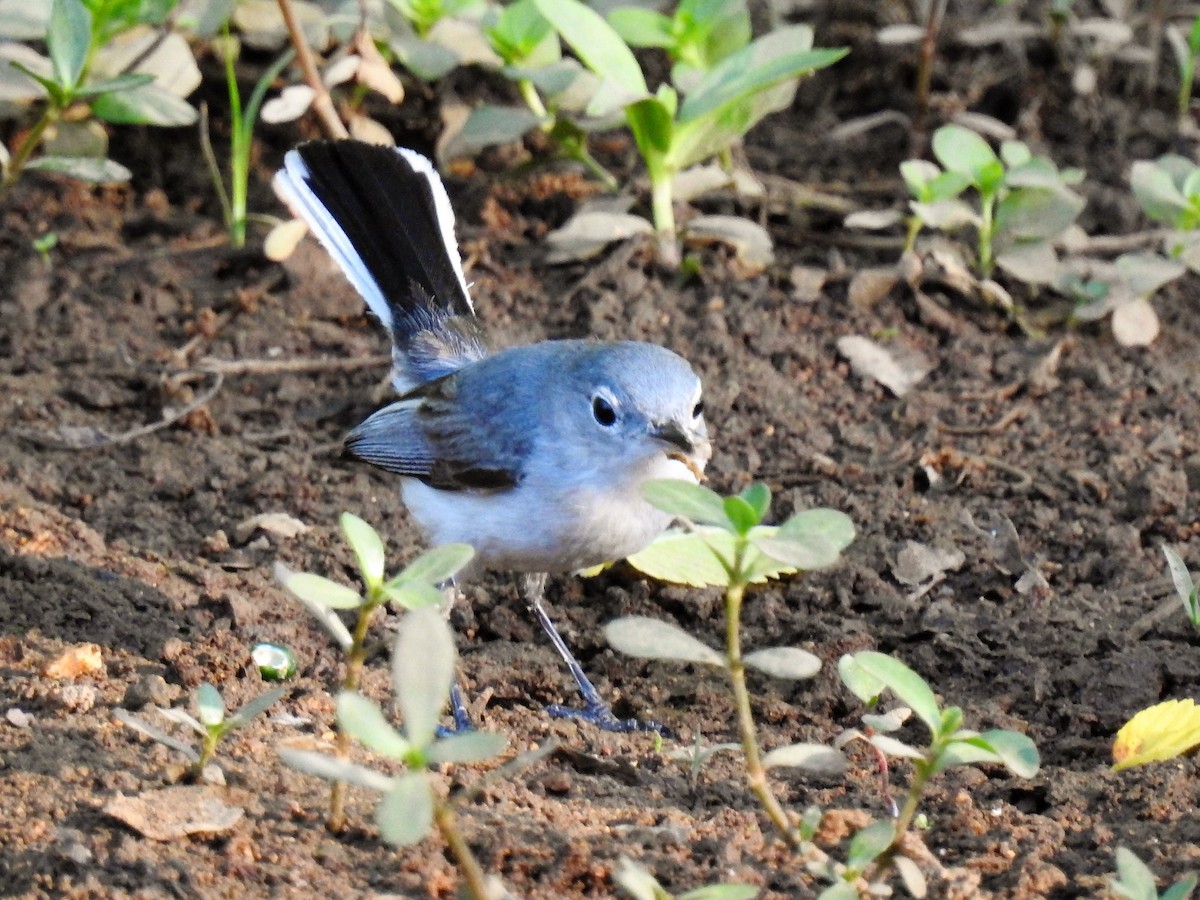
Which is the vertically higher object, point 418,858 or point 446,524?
point 418,858

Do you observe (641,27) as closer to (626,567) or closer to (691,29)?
Result: (691,29)

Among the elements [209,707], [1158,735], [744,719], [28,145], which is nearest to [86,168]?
[28,145]

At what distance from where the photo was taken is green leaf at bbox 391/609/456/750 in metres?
2.53

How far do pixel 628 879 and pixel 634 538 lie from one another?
1.92m

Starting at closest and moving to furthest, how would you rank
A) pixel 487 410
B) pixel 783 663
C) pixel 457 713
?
pixel 783 663 < pixel 457 713 < pixel 487 410

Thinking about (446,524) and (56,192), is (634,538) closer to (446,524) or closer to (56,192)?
(446,524)

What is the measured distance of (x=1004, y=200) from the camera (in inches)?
257

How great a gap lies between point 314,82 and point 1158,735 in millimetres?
4219

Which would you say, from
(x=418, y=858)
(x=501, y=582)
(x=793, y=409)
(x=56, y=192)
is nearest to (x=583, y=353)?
(x=501, y=582)

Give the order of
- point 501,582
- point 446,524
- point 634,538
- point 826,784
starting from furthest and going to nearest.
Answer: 1. point 501,582
2. point 446,524
3. point 634,538
4. point 826,784

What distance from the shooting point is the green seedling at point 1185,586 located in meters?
4.21

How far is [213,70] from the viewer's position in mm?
7438

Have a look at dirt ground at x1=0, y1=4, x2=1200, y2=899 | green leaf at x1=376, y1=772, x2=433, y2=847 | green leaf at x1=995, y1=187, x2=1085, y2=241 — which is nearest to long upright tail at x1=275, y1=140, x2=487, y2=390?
dirt ground at x1=0, y1=4, x2=1200, y2=899

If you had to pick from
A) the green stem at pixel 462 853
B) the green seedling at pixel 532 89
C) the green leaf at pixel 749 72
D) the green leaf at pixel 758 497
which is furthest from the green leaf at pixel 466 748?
the green seedling at pixel 532 89
